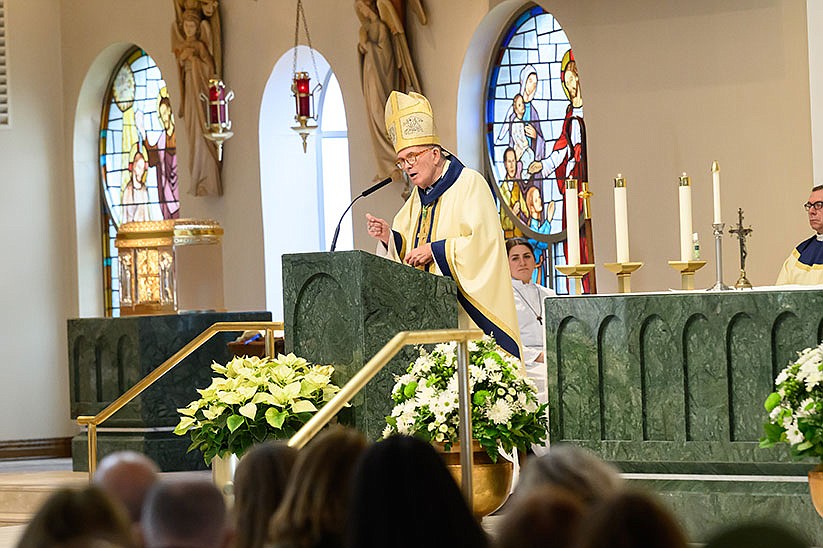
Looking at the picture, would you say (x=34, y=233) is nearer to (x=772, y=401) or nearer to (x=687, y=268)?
(x=687, y=268)

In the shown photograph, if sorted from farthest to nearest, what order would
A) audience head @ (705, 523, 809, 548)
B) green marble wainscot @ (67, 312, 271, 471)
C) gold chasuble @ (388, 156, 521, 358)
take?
green marble wainscot @ (67, 312, 271, 471), gold chasuble @ (388, 156, 521, 358), audience head @ (705, 523, 809, 548)

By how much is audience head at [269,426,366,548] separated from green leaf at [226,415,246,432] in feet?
9.84

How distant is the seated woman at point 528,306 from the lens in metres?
8.91

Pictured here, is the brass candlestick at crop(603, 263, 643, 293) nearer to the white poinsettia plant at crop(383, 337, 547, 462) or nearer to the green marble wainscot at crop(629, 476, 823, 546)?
the white poinsettia plant at crop(383, 337, 547, 462)

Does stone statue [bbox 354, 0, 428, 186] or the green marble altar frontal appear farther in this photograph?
stone statue [bbox 354, 0, 428, 186]

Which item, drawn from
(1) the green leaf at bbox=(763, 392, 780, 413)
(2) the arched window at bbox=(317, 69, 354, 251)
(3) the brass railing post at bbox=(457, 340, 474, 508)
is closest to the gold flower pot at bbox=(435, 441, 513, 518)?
(3) the brass railing post at bbox=(457, 340, 474, 508)

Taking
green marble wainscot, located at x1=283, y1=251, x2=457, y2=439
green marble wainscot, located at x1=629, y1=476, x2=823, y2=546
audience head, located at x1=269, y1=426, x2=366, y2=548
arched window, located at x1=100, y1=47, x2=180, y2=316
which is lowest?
green marble wainscot, located at x1=629, y1=476, x2=823, y2=546

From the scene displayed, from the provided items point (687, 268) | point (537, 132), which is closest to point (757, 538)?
point (687, 268)

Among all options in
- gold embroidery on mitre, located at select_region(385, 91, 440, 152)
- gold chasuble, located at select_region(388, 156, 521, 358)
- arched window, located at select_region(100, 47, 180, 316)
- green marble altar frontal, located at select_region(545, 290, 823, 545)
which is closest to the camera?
green marble altar frontal, located at select_region(545, 290, 823, 545)

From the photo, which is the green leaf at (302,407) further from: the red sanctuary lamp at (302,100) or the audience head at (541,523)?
the red sanctuary lamp at (302,100)

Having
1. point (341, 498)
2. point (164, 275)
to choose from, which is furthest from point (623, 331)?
point (164, 275)

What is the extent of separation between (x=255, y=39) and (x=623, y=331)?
7.82 meters

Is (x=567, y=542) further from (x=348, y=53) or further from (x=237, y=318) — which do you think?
(x=348, y=53)

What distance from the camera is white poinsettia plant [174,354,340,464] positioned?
6.09m
